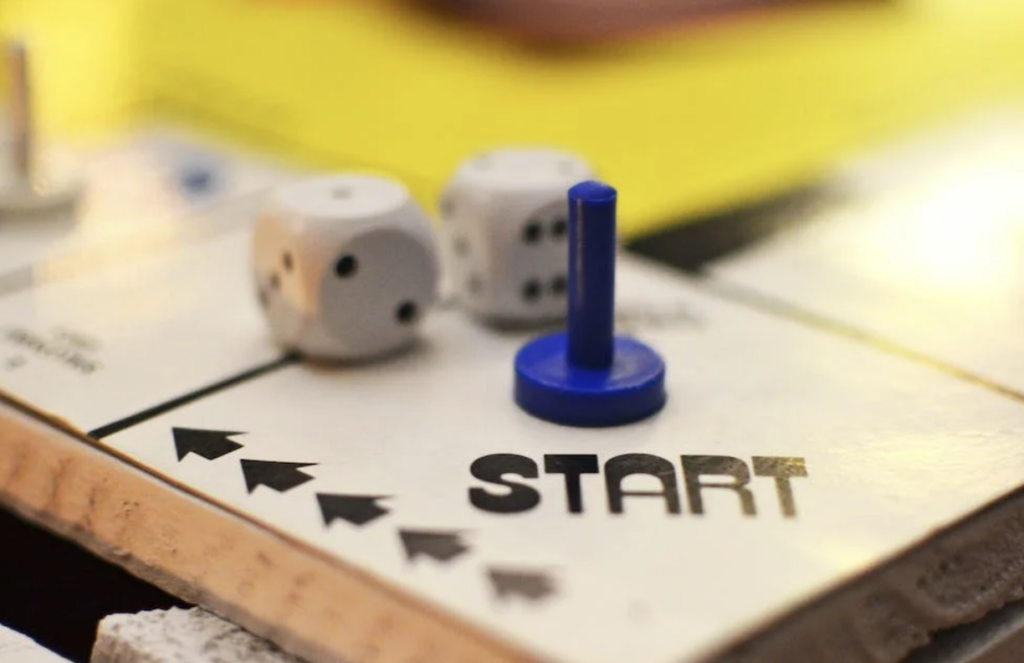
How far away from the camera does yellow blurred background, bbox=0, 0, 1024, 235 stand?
1.53 metres

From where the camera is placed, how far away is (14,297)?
107 centimetres

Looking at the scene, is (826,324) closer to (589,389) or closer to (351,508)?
(589,389)

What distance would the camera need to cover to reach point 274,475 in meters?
0.80

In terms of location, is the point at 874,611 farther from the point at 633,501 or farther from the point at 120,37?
the point at 120,37

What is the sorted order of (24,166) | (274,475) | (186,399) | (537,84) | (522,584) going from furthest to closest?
1. (537,84)
2. (24,166)
3. (186,399)
4. (274,475)
5. (522,584)

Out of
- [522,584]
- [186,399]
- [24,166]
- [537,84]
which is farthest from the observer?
[537,84]

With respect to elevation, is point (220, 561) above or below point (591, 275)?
below

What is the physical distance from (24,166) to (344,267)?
1.55 feet

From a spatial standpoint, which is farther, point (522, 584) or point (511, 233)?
point (511, 233)

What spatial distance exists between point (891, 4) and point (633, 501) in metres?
1.71

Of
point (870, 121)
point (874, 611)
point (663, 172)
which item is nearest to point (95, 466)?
point (874, 611)

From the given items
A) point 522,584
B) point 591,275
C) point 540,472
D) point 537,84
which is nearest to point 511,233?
point 591,275

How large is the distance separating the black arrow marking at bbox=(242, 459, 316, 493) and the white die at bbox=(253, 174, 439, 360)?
0.13m

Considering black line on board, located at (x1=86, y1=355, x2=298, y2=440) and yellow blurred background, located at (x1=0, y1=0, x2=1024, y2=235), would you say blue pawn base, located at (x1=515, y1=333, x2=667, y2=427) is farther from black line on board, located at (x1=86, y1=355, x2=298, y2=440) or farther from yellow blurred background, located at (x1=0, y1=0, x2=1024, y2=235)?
yellow blurred background, located at (x1=0, y1=0, x2=1024, y2=235)
